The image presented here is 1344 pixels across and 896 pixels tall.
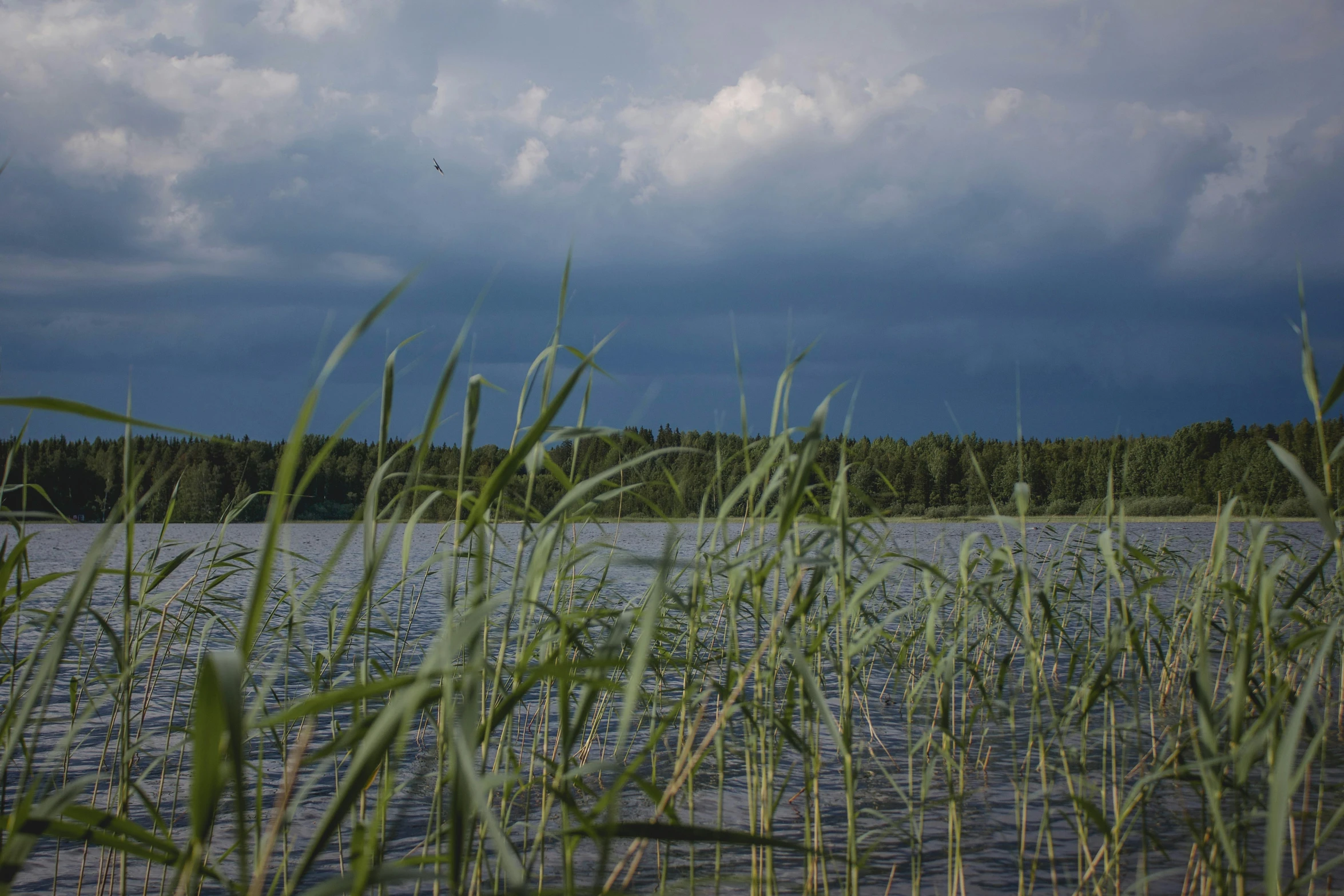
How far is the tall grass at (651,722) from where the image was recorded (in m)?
1.60

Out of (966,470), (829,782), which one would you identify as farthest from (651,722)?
(966,470)

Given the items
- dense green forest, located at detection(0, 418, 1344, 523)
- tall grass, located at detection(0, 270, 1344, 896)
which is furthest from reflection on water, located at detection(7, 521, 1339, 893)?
dense green forest, located at detection(0, 418, 1344, 523)

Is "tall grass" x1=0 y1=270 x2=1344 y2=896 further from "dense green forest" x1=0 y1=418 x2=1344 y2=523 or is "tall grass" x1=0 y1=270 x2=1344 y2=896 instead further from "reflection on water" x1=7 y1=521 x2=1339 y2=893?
"dense green forest" x1=0 y1=418 x2=1344 y2=523

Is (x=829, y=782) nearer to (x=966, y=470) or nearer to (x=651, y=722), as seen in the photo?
(x=651, y=722)

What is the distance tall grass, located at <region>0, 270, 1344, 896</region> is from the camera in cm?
160

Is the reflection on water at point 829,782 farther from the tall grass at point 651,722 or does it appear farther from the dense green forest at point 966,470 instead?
the dense green forest at point 966,470

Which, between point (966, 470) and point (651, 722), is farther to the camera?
point (966, 470)

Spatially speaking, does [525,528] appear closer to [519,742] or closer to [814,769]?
[814,769]

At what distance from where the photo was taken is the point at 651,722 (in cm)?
417

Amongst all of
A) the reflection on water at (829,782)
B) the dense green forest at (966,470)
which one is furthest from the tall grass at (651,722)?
the dense green forest at (966,470)

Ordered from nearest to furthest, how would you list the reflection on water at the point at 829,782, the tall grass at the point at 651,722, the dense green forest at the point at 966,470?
1. the tall grass at the point at 651,722
2. the reflection on water at the point at 829,782
3. the dense green forest at the point at 966,470

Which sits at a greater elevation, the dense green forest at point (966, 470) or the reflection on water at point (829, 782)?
the dense green forest at point (966, 470)

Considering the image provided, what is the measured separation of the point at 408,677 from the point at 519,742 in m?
5.75

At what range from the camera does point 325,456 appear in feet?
6.80
